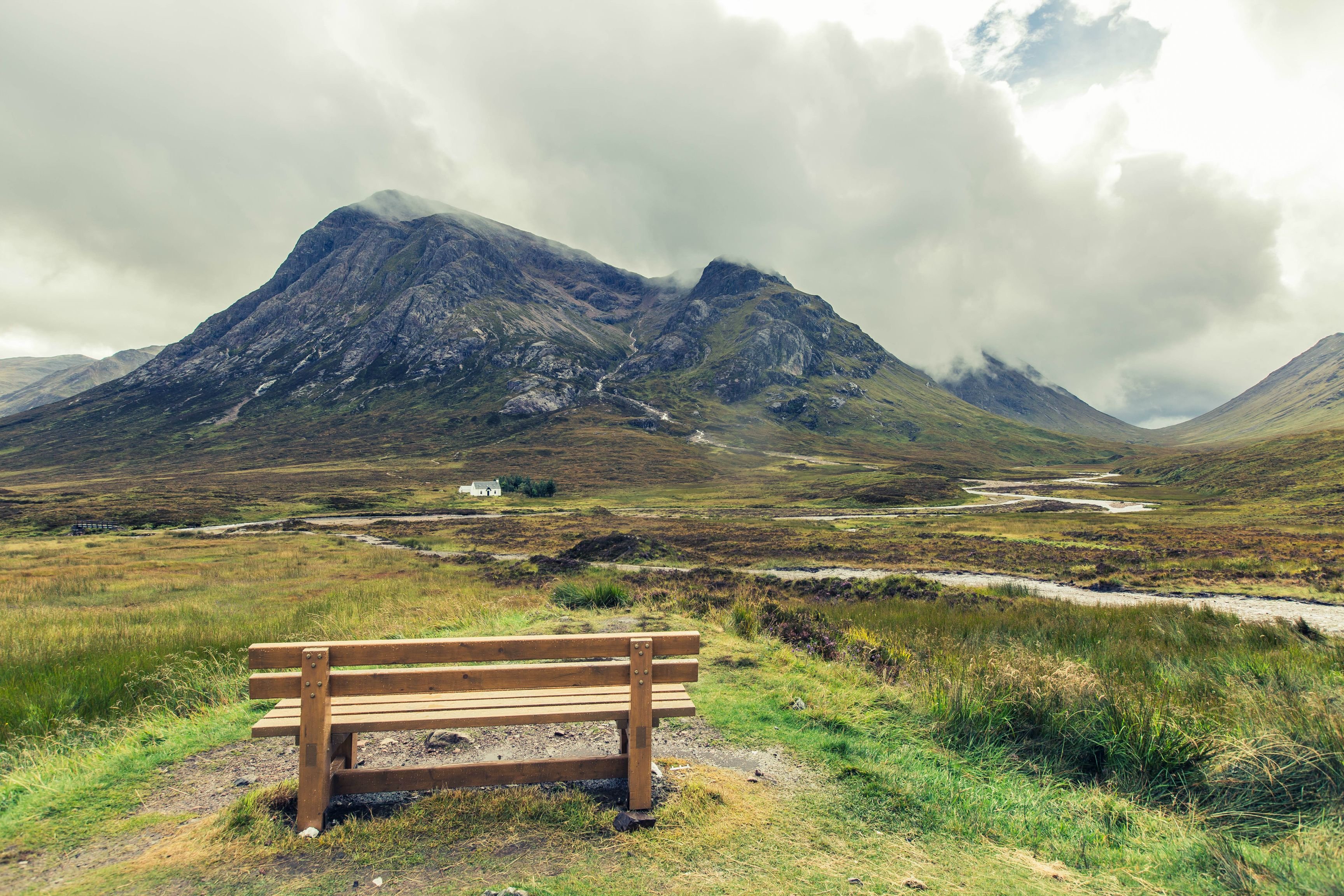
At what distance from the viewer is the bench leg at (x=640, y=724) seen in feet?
15.0

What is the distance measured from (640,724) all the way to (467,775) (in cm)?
151

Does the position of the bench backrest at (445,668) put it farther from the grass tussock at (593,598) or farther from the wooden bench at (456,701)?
the grass tussock at (593,598)

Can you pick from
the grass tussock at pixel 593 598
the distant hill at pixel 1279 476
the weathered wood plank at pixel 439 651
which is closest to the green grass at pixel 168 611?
the grass tussock at pixel 593 598

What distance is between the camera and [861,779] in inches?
211

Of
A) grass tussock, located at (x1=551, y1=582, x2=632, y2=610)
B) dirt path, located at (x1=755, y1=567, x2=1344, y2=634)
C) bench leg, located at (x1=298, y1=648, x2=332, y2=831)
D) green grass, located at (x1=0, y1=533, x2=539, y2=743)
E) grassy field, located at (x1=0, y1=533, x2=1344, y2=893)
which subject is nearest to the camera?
grassy field, located at (x1=0, y1=533, x2=1344, y2=893)

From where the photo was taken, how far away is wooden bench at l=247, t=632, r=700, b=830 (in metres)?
4.27

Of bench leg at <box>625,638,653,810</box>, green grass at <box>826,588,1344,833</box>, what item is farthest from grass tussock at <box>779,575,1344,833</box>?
bench leg at <box>625,638,653,810</box>

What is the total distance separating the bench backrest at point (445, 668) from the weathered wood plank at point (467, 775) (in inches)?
28.8

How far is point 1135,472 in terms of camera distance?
452 ft

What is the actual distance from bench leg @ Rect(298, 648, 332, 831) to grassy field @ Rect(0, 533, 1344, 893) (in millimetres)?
235

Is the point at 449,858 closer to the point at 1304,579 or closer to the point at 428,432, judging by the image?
the point at 1304,579

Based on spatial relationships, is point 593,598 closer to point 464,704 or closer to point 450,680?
point 464,704

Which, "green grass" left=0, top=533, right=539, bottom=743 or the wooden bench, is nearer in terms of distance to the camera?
the wooden bench

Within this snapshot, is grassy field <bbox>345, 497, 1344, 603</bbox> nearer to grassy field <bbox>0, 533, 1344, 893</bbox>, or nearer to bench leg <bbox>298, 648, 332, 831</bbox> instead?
grassy field <bbox>0, 533, 1344, 893</bbox>
